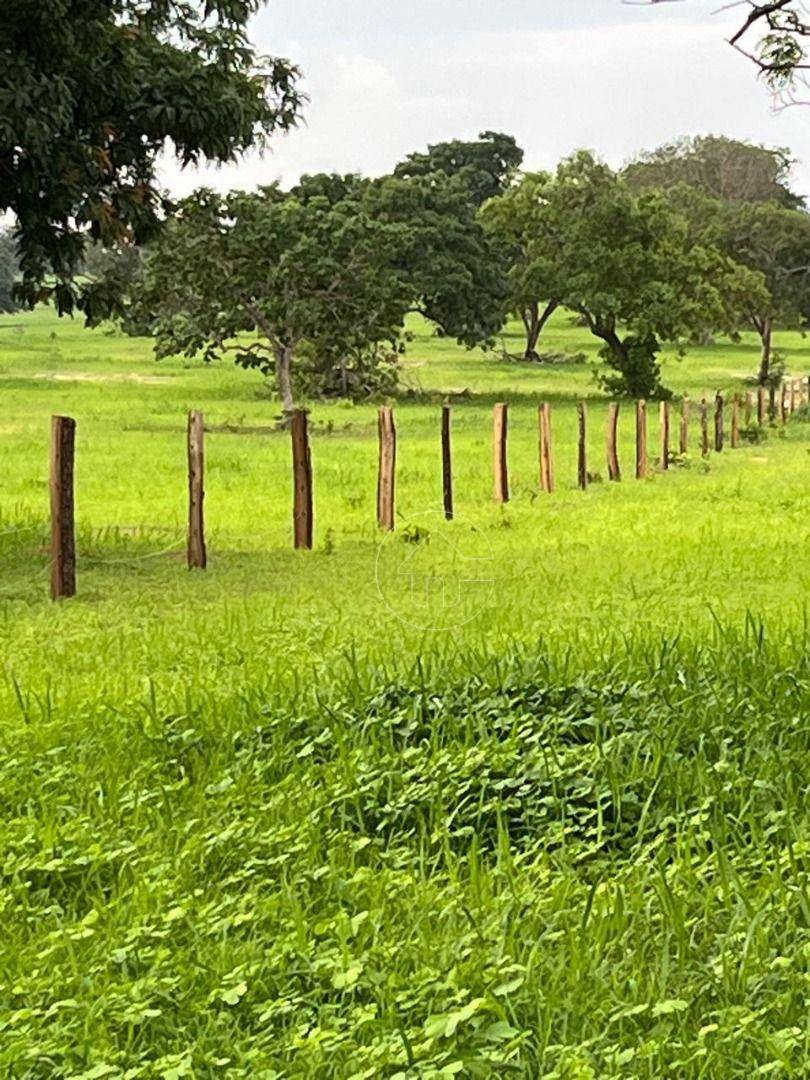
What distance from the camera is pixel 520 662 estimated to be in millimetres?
9023

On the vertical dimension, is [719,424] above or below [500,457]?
below

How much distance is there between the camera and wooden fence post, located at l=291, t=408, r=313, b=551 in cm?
1770

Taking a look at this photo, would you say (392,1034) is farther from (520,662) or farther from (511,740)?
(520,662)

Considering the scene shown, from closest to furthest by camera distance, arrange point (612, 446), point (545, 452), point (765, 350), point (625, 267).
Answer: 1. point (545, 452)
2. point (612, 446)
3. point (625, 267)
4. point (765, 350)

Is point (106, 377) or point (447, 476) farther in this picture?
point (106, 377)

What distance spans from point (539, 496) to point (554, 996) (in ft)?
61.4

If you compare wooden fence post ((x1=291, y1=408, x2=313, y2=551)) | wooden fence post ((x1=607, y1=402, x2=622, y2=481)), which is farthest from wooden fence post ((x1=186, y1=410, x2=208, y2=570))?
wooden fence post ((x1=607, y1=402, x2=622, y2=481))

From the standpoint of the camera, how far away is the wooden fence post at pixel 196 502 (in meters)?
16.0

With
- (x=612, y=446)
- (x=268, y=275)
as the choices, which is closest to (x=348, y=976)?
(x=612, y=446)

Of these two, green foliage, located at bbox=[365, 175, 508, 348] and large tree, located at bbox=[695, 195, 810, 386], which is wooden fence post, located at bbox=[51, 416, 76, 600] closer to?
green foliage, located at bbox=[365, 175, 508, 348]

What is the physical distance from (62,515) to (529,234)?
1831 inches

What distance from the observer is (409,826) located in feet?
23.9

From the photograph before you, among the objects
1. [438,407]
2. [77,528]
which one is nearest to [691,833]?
[77,528]

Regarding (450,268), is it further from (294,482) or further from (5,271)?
(5,271)
